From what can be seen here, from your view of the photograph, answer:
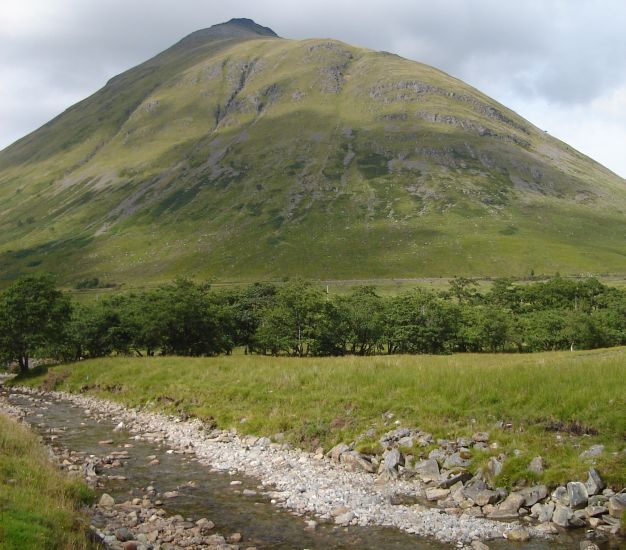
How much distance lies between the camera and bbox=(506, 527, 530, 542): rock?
18.5 metres

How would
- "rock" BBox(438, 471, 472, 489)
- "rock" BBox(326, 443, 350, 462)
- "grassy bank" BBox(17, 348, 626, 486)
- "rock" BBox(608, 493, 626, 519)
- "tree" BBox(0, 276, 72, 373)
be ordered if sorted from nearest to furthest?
"rock" BBox(608, 493, 626, 519)
"rock" BBox(438, 471, 472, 489)
"grassy bank" BBox(17, 348, 626, 486)
"rock" BBox(326, 443, 350, 462)
"tree" BBox(0, 276, 72, 373)

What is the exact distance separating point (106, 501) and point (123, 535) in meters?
A: 4.17

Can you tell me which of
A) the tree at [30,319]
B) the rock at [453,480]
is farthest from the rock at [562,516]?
the tree at [30,319]

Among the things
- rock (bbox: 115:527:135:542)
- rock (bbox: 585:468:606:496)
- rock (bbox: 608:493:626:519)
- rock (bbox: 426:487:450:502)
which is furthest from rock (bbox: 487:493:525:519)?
rock (bbox: 115:527:135:542)

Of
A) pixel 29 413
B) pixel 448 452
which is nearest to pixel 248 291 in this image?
pixel 29 413

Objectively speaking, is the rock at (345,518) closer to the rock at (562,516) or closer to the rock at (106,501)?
the rock at (562,516)

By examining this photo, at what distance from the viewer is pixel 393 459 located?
2530 cm

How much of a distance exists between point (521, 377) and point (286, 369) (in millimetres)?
18280

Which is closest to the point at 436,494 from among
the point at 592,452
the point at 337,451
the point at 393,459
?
the point at 393,459

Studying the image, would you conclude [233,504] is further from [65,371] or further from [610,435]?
[65,371]

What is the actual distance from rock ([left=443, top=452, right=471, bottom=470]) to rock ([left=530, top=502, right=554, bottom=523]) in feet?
12.2

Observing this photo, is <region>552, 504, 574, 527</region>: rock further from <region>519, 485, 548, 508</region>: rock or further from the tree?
the tree

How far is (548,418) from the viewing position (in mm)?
25641

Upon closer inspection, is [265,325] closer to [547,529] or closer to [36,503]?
[36,503]
